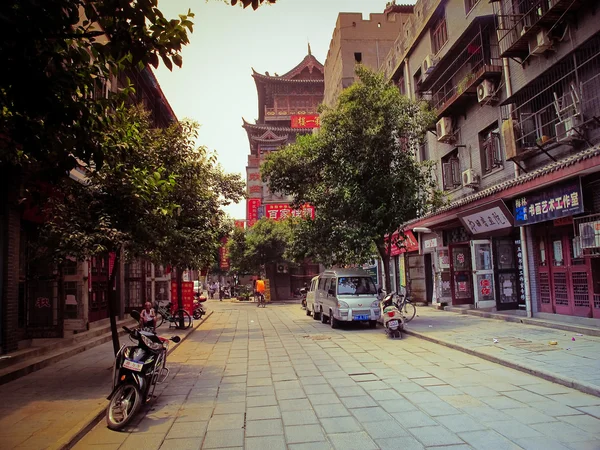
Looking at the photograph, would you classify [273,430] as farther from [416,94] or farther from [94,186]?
[416,94]

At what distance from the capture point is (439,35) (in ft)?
65.4

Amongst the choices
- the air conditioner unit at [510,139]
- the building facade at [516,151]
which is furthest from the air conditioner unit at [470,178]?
the air conditioner unit at [510,139]

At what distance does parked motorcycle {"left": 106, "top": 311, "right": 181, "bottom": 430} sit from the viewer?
217 inches

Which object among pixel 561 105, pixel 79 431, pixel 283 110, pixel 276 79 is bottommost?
pixel 79 431

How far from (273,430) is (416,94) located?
66.8 feet

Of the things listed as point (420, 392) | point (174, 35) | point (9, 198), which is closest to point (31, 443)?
point (174, 35)

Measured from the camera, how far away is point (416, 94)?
74.0ft

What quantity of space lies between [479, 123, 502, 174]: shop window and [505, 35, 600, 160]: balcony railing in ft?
5.20

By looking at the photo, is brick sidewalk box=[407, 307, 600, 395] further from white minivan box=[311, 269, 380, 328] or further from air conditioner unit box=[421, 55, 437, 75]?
air conditioner unit box=[421, 55, 437, 75]

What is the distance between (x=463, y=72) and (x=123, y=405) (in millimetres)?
16905

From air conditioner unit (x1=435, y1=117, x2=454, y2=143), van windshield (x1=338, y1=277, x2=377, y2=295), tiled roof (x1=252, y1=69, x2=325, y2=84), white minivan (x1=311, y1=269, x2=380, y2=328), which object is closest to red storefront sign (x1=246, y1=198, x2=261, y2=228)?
tiled roof (x1=252, y1=69, x2=325, y2=84)

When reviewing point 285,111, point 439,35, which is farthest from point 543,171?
point 285,111

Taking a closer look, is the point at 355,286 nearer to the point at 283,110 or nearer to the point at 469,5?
the point at 469,5

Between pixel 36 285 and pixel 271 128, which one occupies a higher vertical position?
pixel 271 128
